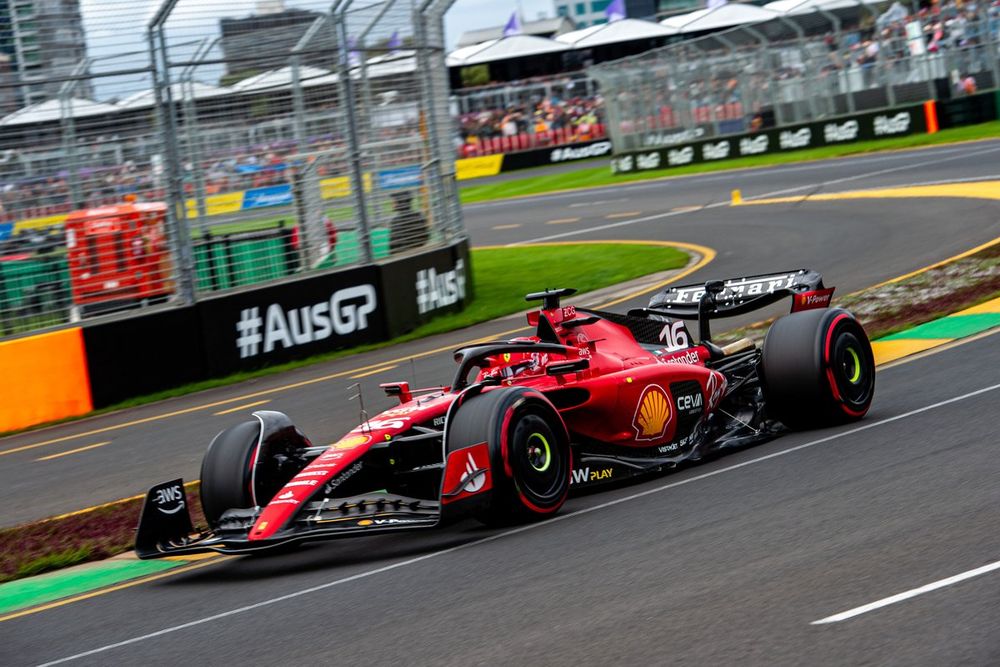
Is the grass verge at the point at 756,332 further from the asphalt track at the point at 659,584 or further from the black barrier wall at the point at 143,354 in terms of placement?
the black barrier wall at the point at 143,354

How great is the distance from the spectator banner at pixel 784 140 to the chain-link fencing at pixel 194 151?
20.8m

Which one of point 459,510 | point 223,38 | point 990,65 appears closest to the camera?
point 459,510

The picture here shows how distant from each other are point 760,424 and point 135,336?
333 inches

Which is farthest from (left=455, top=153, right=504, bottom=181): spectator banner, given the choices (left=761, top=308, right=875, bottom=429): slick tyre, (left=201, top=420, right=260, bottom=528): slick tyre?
(left=201, top=420, right=260, bottom=528): slick tyre

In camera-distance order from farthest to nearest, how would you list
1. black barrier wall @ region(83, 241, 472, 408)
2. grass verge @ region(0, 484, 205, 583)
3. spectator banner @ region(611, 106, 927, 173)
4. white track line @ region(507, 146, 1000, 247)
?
spectator banner @ region(611, 106, 927, 173)
white track line @ region(507, 146, 1000, 247)
black barrier wall @ region(83, 241, 472, 408)
grass verge @ region(0, 484, 205, 583)

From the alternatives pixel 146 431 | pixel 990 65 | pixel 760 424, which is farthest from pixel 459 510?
pixel 990 65

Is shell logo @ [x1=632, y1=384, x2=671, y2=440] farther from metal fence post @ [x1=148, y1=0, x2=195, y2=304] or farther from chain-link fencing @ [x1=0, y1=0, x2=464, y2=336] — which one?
metal fence post @ [x1=148, y1=0, x2=195, y2=304]

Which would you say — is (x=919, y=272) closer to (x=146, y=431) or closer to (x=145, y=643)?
(x=146, y=431)

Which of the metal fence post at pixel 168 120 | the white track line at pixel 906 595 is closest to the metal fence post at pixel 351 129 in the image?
the metal fence post at pixel 168 120

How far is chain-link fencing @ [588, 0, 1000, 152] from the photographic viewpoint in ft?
113

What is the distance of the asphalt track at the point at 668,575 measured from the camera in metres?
5.39

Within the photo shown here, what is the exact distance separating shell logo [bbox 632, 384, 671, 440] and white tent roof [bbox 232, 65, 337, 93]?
9.12 meters

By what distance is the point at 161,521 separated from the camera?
789 centimetres

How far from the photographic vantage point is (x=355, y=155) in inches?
687
